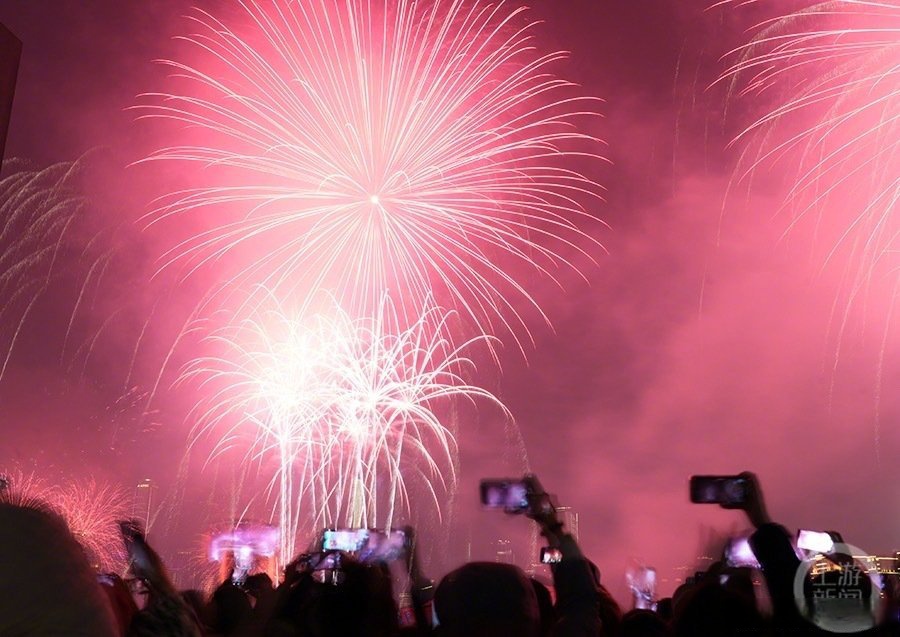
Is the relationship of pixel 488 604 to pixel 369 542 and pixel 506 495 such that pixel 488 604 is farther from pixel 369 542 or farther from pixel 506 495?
pixel 369 542

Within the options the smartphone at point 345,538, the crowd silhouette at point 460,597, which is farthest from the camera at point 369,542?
the crowd silhouette at point 460,597

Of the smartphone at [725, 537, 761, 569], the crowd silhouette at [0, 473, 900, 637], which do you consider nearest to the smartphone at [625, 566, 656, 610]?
the smartphone at [725, 537, 761, 569]

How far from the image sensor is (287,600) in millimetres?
5598

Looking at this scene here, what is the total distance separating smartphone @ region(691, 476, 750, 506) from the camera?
5715 millimetres

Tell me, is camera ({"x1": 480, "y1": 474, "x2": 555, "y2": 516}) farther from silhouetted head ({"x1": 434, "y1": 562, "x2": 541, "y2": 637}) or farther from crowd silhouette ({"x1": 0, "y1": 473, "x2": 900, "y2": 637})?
silhouetted head ({"x1": 434, "y1": 562, "x2": 541, "y2": 637})

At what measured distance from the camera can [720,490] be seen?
19.4 feet

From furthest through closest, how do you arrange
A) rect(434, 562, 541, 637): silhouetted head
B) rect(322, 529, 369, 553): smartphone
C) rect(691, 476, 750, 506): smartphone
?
rect(322, 529, 369, 553): smartphone → rect(691, 476, 750, 506): smartphone → rect(434, 562, 541, 637): silhouetted head

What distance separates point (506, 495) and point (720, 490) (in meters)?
1.46

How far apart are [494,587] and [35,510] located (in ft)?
7.17

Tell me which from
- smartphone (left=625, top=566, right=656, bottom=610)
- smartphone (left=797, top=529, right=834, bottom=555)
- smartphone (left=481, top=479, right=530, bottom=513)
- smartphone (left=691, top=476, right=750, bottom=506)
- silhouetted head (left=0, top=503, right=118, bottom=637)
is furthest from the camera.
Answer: smartphone (left=625, top=566, right=656, bottom=610)

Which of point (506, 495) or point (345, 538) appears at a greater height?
point (506, 495)

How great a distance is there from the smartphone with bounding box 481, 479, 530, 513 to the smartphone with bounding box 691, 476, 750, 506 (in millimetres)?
1316

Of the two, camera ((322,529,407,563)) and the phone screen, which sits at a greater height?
the phone screen

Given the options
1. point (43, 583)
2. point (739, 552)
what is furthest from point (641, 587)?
point (43, 583)
